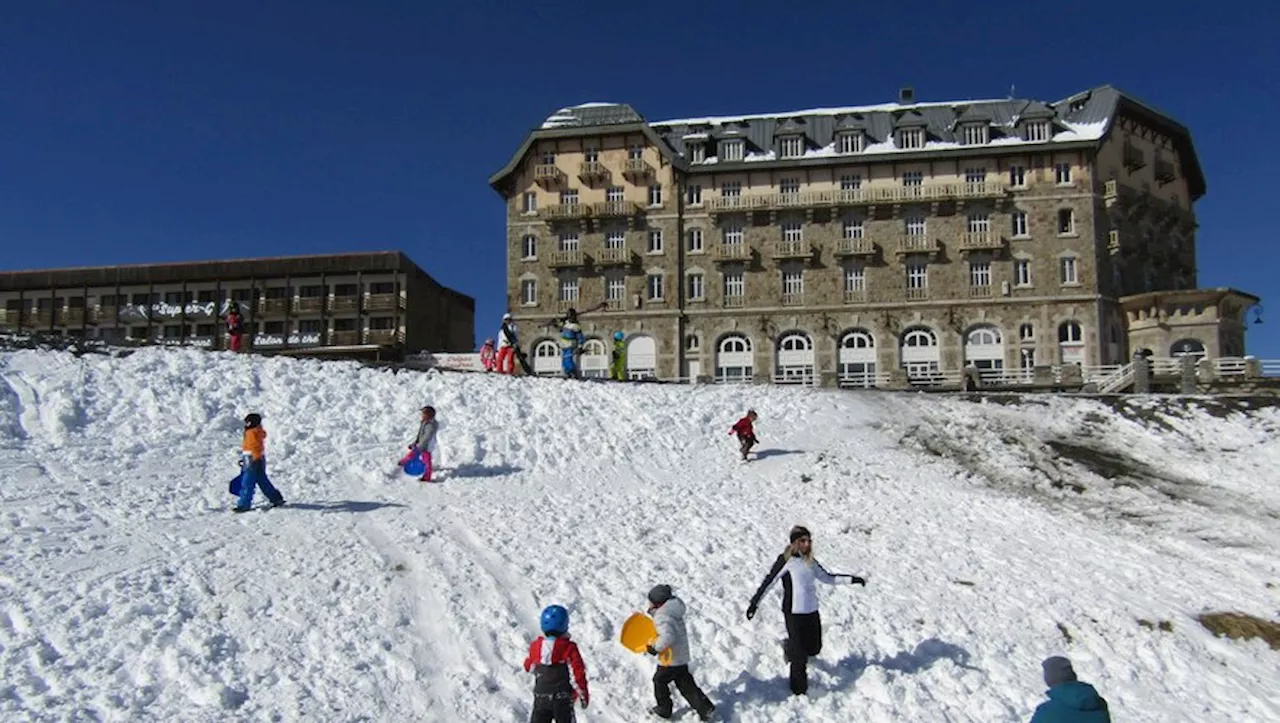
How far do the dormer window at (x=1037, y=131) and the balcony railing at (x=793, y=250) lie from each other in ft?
41.5

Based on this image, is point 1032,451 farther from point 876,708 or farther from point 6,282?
point 6,282

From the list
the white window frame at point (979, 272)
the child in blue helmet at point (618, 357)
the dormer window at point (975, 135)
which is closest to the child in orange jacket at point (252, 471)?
the child in blue helmet at point (618, 357)

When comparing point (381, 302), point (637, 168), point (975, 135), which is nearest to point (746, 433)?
point (637, 168)

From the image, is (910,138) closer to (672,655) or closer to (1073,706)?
(672,655)

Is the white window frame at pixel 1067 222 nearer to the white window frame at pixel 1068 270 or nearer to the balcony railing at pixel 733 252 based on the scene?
the white window frame at pixel 1068 270

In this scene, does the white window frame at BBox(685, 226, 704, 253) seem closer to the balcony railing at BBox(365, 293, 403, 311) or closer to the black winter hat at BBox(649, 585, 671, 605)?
the balcony railing at BBox(365, 293, 403, 311)

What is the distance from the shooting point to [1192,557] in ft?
44.2

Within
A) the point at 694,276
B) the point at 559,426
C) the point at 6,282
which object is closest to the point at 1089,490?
the point at 559,426

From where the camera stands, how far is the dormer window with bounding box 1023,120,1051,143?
44.8 m

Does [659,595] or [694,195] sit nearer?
[659,595]

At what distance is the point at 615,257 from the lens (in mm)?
46438

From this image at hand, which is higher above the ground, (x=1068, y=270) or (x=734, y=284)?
(x=1068, y=270)

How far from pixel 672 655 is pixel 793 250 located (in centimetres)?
3940

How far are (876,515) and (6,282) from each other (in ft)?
212
